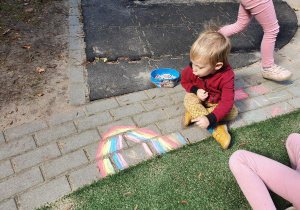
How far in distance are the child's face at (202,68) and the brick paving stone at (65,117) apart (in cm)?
138

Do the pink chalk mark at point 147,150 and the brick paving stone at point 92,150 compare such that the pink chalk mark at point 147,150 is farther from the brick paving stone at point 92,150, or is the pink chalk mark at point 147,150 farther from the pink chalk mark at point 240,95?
the pink chalk mark at point 240,95

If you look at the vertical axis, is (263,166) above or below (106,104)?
above

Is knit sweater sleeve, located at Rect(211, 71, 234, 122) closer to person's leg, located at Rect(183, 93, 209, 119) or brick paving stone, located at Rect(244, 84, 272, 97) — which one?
person's leg, located at Rect(183, 93, 209, 119)

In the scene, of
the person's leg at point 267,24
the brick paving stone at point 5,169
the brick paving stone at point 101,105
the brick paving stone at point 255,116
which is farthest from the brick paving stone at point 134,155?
the person's leg at point 267,24

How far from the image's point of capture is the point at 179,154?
2713 millimetres

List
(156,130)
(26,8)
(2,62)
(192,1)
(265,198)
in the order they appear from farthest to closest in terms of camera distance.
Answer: (192,1), (26,8), (2,62), (156,130), (265,198)

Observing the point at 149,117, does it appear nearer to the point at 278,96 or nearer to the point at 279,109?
the point at 279,109

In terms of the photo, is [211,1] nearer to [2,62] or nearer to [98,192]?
[2,62]

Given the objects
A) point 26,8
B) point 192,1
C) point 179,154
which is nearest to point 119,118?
point 179,154

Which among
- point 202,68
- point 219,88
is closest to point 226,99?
point 219,88

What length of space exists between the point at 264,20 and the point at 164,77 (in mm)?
1460

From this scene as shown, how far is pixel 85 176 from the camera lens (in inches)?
97.9

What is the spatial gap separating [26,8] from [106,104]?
357 centimetres

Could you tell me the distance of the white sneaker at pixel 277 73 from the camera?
3555 millimetres
